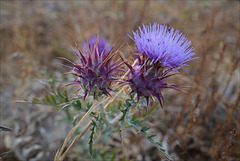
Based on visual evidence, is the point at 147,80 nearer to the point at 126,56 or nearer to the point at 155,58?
the point at 155,58

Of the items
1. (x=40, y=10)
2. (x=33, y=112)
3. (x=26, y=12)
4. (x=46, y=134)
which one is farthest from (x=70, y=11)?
(x=46, y=134)

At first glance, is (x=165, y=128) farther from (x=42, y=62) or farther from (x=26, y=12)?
(x=26, y=12)

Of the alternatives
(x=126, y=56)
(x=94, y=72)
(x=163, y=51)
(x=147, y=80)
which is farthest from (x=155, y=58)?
(x=126, y=56)

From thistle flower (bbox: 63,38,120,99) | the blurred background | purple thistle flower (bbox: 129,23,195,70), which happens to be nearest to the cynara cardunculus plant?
purple thistle flower (bbox: 129,23,195,70)

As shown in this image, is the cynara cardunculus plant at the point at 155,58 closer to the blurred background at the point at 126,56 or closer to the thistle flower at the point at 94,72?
the thistle flower at the point at 94,72

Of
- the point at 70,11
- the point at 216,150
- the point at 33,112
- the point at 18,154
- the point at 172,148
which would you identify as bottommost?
the point at 18,154

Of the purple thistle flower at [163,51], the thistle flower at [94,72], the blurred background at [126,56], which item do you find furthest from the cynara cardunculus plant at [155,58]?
the blurred background at [126,56]
